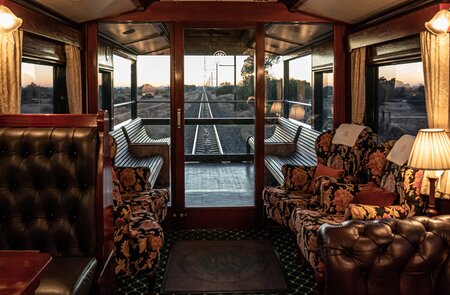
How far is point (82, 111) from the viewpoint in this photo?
16.3 feet

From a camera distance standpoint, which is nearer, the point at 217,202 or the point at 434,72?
the point at 434,72

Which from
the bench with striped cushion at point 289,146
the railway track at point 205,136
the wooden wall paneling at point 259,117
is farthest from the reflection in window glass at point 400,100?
the railway track at point 205,136

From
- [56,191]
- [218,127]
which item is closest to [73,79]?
[218,127]

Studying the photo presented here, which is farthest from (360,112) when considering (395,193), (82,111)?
(82,111)

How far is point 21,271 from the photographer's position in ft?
5.06

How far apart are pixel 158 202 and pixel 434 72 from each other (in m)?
2.55

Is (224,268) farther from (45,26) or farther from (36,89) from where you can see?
(45,26)

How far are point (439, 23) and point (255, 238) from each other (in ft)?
8.85

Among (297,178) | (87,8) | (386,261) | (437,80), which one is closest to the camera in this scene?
(386,261)

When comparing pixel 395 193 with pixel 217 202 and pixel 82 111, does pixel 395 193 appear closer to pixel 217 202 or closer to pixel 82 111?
pixel 217 202

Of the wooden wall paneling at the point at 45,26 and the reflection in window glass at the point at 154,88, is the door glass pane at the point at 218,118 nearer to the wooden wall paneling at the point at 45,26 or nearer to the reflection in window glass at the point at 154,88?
the reflection in window glass at the point at 154,88

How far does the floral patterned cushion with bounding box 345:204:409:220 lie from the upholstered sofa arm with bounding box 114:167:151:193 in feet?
7.04

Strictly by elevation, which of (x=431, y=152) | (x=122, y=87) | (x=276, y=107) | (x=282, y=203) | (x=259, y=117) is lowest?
(x=282, y=203)

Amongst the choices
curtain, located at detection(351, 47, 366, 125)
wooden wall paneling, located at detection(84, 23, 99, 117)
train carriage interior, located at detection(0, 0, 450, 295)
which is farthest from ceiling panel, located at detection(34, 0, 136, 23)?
curtain, located at detection(351, 47, 366, 125)
